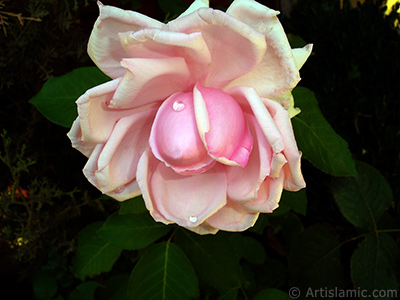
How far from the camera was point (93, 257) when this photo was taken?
2.63 feet

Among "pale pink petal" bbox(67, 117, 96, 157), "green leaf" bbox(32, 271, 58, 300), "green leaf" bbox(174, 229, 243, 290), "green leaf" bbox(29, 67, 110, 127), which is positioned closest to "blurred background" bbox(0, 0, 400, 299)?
"green leaf" bbox(32, 271, 58, 300)

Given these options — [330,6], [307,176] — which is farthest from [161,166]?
[330,6]

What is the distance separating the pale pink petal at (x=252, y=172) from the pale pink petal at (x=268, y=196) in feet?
0.05

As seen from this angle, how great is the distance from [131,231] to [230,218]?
305 mm

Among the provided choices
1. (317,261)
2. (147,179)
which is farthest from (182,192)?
(317,261)

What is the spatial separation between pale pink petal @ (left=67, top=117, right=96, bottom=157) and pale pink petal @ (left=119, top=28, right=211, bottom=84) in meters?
0.12

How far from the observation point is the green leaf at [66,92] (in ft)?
2.24

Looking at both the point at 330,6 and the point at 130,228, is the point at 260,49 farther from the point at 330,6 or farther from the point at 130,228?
the point at 330,6

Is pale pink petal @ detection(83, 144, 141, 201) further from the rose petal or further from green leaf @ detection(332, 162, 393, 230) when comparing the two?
green leaf @ detection(332, 162, 393, 230)

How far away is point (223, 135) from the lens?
16.8 inches

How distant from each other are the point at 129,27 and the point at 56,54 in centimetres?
50

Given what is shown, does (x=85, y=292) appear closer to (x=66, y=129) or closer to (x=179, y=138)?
(x=66, y=129)

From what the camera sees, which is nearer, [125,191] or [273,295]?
[125,191]

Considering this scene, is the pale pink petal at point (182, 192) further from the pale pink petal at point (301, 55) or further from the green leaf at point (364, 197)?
the green leaf at point (364, 197)
